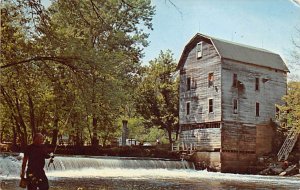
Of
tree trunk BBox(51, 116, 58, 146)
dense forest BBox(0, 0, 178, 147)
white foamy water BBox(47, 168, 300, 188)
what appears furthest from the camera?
white foamy water BBox(47, 168, 300, 188)

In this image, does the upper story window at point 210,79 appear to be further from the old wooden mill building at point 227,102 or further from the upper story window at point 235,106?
the upper story window at point 235,106

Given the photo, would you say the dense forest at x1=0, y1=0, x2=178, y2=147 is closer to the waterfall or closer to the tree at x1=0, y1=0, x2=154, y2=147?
the tree at x1=0, y1=0, x2=154, y2=147

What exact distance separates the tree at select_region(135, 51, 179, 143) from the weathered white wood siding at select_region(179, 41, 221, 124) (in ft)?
1.24

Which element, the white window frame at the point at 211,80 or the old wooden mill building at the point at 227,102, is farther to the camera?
the white window frame at the point at 211,80

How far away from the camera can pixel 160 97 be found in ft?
37.4

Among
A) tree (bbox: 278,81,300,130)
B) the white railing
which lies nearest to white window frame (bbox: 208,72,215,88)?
tree (bbox: 278,81,300,130)

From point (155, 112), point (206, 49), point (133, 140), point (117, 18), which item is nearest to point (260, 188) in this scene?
point (117, 18)

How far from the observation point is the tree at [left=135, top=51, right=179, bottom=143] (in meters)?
9.48

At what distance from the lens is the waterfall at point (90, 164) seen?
7.84m

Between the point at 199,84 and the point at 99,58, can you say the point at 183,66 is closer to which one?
the point at 199,84

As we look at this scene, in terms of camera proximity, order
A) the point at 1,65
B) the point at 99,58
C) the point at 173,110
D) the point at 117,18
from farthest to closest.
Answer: the point at 173,110
the point at 117,18
the point at 99,58
the point at 1,65

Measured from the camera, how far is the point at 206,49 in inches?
480

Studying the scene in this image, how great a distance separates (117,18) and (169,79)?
682 centimetres

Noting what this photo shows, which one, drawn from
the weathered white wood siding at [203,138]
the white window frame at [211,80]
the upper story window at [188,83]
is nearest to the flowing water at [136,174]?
the weathered white wood siding at [203,138]
